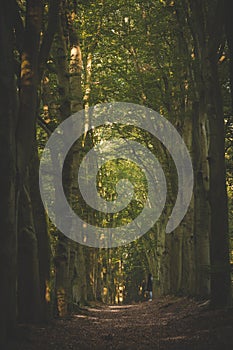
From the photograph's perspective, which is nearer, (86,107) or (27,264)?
(27,264)

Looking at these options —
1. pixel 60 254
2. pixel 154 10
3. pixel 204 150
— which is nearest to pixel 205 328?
pixel 60 254

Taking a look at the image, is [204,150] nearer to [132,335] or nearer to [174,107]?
[132,335]

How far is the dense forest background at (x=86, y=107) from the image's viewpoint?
9234mm

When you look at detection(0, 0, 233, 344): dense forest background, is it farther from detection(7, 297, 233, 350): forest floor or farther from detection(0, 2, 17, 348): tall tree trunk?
detection(7, 297, 233, 350): forest floor

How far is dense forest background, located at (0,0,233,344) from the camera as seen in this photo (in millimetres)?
9234

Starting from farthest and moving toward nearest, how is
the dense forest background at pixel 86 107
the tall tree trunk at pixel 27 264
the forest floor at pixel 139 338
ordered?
the tall tree trunk at pixel 27 264
the dense forest background at pixel 86 107
the forest floor at pixel 139 338

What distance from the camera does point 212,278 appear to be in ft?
45.1

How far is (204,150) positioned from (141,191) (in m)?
31.8

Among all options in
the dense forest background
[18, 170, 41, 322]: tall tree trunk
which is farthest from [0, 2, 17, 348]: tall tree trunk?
[18, 170, 41, 322]: tall tree trunk

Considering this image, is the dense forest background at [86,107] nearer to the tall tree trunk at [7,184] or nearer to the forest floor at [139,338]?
the tall tree trunk at [7,184]

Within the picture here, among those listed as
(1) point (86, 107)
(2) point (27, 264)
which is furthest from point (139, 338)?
(1) point (86, 107)

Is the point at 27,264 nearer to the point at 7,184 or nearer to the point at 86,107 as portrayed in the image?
the point at 7,184

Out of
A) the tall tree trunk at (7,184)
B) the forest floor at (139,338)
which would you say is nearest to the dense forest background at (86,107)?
the tall tree trunk at (7,184)

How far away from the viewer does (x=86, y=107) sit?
27453 millimetres
